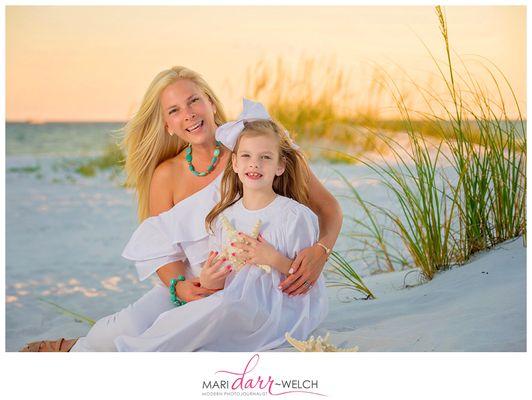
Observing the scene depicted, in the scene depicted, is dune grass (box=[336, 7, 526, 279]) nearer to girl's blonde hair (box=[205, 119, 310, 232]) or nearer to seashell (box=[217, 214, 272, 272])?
girl's blonde hair (box=[205, 119, 310, 232])

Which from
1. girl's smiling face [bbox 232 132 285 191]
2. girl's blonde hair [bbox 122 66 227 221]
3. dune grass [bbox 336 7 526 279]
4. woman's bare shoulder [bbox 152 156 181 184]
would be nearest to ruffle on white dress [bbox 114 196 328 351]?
girl's smiling face [bbox 232 132 285 191]

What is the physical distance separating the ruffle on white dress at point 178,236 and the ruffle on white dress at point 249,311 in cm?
21

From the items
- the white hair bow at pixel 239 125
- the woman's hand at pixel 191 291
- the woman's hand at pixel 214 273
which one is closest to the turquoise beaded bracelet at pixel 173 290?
the woman's hand at pixel 191 291

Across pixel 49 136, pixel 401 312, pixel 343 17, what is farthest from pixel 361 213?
pixel 49 136

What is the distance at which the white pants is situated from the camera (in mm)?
2721

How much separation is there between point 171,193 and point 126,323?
579mm

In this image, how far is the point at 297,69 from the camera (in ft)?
17.9

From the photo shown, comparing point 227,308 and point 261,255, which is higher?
point 261,255

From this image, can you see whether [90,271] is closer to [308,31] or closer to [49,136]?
[308,31]

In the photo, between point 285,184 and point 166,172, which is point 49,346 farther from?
point 285,184

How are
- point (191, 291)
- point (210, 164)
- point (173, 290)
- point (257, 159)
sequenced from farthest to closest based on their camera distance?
point (210, 164)
point (173, 290)
point (191, 291)
point (257, 159)

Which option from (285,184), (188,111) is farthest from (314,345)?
(188,111)

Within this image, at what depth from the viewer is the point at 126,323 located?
2723 mm
